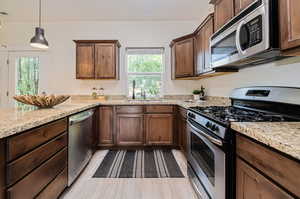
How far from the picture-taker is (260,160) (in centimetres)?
95

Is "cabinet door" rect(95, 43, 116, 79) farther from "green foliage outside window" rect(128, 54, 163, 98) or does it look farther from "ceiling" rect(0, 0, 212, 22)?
"ceiling" rect(0, 0, 212, 22)

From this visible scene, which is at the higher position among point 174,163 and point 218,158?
point 218,158

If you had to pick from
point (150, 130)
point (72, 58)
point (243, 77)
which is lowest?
point (150, 130)

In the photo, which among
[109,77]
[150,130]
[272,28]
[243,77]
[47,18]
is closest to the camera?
[272,28]

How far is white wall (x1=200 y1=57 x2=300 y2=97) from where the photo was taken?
1.61m

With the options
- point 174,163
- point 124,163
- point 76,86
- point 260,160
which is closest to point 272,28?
point 260,160

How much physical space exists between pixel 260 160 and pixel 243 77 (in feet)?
5.73

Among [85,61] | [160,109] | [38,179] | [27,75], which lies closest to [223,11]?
[160,109]

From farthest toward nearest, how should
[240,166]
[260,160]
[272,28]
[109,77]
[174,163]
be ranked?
[109,77] → [174,163] → [272,28] → [240,166] → [260,160]

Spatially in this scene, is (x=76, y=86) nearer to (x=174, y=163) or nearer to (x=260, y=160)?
(x=174, y=163)

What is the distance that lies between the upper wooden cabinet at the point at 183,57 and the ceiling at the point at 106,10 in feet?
2.17

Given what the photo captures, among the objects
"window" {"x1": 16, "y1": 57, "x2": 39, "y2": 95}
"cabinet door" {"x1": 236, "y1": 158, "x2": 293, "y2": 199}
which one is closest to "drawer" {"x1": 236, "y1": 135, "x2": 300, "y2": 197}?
"cabinet door" {"x1": 236, "y1": 158, "x2": 293, "y2": 199}

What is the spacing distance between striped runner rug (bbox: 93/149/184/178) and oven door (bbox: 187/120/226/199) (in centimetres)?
68

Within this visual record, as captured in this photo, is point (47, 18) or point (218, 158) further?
point (47, 18)
